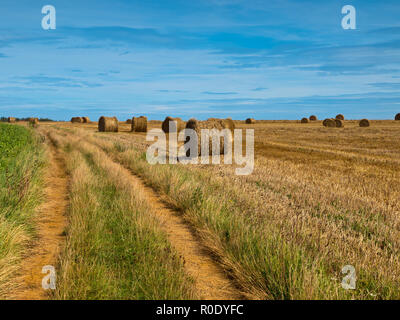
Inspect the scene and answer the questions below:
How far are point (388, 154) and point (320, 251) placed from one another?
55.2ft

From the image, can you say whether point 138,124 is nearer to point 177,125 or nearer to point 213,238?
point 177,125

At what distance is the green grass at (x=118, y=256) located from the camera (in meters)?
4.34

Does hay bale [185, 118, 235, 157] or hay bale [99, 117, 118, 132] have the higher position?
hay bale [99, 117, 118, 132]

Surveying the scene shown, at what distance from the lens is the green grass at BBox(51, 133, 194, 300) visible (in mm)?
4336

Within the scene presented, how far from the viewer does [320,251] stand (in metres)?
5.20

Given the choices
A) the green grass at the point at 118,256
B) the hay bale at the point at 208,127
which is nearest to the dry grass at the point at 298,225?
the green grass at the point at 118,256

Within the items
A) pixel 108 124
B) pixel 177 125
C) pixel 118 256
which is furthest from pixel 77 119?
pixel 118 256

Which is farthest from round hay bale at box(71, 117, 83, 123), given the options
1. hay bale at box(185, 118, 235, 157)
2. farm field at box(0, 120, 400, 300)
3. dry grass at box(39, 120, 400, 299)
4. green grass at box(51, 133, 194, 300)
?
Result: green grass at box(51, 133, 194, 300)

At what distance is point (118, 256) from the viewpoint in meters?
5.54

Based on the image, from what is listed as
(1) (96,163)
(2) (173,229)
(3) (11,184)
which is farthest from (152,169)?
(2) (173,229)

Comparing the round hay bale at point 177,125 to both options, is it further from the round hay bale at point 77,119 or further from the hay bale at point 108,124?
the round hay bale at point 77,119

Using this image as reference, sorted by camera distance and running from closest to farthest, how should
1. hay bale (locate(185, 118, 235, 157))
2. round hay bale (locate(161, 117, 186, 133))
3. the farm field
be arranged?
the farm field < hay bale (locate(185, 118, 235, 157)) < round hay bale (locate(161, 117, 186, 133))

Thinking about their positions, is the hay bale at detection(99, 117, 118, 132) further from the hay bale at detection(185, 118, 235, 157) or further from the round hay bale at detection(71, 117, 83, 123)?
the round hay bale at detection(71, 117, 83, 123)
